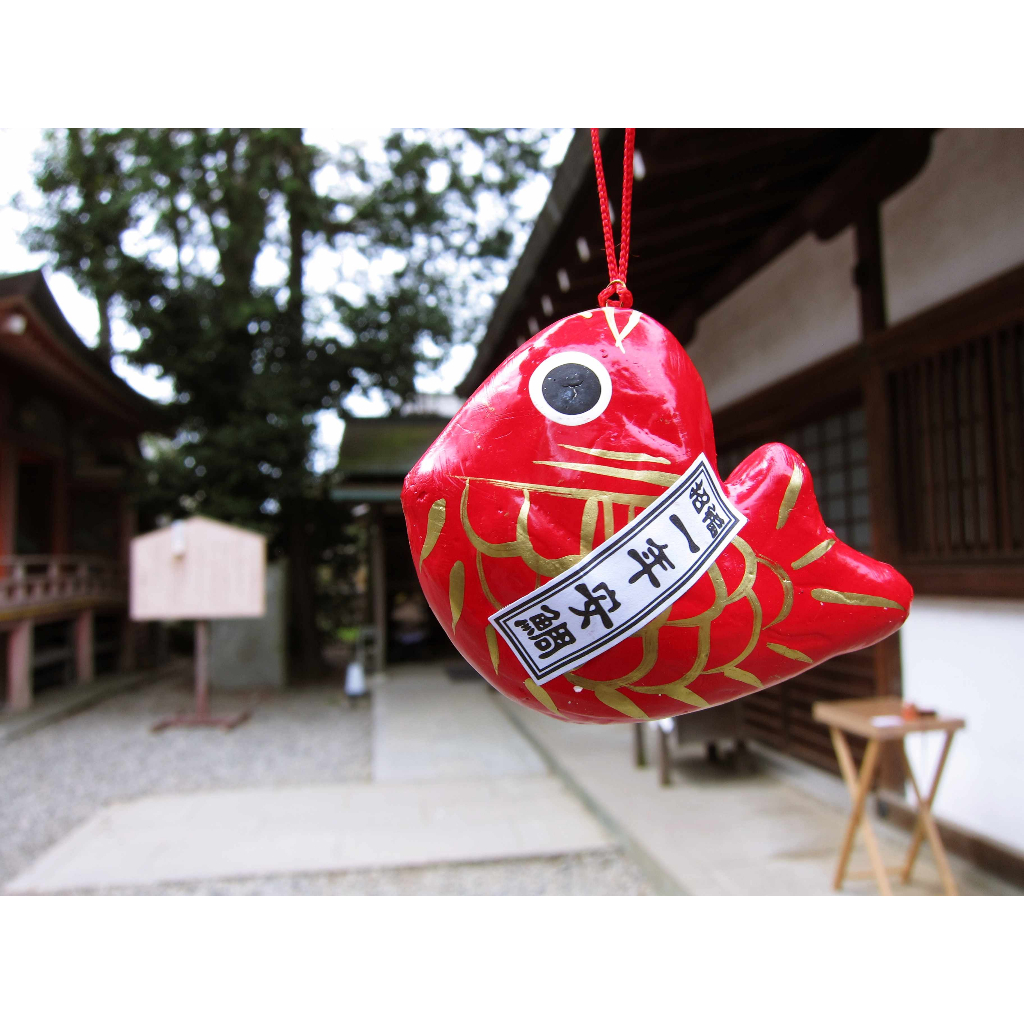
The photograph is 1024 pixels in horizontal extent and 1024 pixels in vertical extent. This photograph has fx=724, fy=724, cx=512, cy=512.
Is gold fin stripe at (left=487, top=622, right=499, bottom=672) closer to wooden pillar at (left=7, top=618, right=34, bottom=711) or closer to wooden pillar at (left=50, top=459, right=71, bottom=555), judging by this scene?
wooden pillar at (left=7, top=618, right=34, bottom=711)

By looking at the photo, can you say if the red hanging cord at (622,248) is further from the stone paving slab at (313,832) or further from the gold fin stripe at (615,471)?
A: the stone paving slab at (313,832)

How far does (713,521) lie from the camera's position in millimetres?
637

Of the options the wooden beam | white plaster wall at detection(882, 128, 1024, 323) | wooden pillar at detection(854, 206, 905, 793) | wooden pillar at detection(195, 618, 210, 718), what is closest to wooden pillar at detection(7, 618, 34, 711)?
wooden pillar at detection(195, 618, 210, 718)

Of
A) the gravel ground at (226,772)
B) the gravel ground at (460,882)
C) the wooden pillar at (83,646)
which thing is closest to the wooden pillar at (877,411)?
the gravel ground at (460,882)

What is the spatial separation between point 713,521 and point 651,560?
0.07 metres

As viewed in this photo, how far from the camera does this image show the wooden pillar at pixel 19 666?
8.80m

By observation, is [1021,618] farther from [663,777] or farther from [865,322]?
[663,777]

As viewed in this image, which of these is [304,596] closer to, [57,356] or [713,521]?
[57,356]

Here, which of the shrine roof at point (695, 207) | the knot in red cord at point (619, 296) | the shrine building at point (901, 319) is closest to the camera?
→ the knot in red cord at point (619, 296)

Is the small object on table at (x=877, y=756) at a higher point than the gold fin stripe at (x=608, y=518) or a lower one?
lower

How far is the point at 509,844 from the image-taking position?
412cm

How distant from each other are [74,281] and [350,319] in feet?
12.4

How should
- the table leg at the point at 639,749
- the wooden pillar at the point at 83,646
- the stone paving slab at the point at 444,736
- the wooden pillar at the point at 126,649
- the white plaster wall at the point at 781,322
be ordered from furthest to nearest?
the wooden pillar at the point at 126,649 → the wooden pillar at the point at 83,646 → the stone paving slab at the point at 444,736 → the table leg at the point at 639,749 → the white plaster wall at the point at 781,322

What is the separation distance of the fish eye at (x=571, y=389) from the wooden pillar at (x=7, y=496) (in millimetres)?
10527
